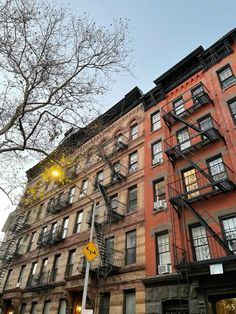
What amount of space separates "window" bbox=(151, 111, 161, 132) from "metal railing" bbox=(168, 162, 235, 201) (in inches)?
243

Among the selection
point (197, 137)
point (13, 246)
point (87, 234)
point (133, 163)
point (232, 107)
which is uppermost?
point (232, 107)

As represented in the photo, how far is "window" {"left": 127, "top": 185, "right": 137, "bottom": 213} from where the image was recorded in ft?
59.9

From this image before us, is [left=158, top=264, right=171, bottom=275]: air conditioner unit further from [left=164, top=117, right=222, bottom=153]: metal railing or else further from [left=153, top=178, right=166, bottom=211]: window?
[left=164, top=117, right=222, bottom=153]: metal railing

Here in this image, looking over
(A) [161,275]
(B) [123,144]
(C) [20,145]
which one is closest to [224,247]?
(A) [161,275]

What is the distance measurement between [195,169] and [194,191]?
8.13 feet

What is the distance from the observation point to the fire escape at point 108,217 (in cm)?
1594

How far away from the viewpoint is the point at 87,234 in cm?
2000

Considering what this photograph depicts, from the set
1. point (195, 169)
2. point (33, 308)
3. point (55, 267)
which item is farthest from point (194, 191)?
point (33, 308)

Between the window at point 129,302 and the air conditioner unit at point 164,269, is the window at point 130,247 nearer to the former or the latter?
the window at point 129,302

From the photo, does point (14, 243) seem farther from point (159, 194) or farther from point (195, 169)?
point (195, 169)

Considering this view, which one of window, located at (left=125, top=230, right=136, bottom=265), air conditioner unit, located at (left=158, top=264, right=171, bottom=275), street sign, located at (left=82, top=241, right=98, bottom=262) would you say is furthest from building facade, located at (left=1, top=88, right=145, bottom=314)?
street sign, located at (left=82, top=241, right=98, bottom=262)

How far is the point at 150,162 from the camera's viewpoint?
62.2 ft

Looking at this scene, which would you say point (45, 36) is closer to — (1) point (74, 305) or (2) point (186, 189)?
(2) point (186, 189)

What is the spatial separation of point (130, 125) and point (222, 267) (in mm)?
15262
